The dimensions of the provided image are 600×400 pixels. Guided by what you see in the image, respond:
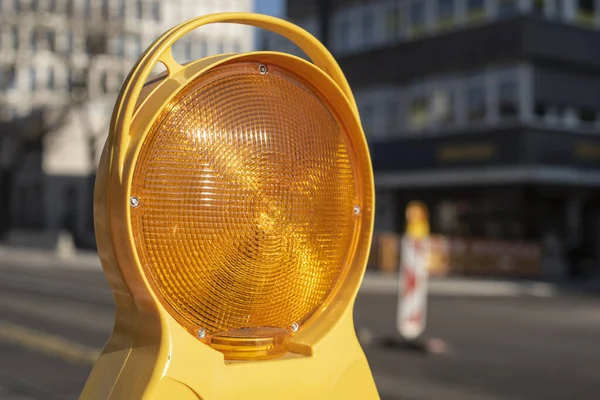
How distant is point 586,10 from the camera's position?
30250 mm

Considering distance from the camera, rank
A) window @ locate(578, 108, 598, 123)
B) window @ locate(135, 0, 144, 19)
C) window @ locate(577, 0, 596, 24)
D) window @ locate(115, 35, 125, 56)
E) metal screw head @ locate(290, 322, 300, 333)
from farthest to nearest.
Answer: window @ locate(135, 0, 144, 19)
window @ locate(115, 35, 125, 56)
window @ locate(578, 108, 598, 123)
window @ locate(577, 0, 596, 24)
metal screw head @ locate(290, 322, 300, 333)

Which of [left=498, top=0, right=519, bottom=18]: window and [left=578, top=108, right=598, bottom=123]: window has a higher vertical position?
[left=498, top=0, right=519, bottom=18]: window

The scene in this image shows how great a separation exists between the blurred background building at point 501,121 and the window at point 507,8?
0.11 ft

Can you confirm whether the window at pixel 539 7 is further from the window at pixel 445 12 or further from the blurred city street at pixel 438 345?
the blurred city street at pixel 438 345

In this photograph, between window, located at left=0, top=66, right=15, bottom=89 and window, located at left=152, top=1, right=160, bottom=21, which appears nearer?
window, located at left=0, top=66, right=15, bottom=89

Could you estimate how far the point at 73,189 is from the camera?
53188 mm

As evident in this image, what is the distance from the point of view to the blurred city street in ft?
26.3

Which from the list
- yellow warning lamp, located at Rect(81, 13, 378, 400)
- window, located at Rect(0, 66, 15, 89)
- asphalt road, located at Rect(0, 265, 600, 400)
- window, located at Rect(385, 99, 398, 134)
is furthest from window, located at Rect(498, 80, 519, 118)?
window, located at Rect(0, 66, 15, 89)

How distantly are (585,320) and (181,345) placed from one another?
14910mm

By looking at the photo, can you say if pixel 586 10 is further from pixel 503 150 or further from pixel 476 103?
pixel 503 150

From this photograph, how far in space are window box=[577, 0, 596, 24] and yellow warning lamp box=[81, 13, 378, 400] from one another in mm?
30618

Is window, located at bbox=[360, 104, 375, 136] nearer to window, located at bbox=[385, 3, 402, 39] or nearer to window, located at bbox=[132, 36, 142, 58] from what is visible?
window, located at bbox=[385, 3, 402, 39]

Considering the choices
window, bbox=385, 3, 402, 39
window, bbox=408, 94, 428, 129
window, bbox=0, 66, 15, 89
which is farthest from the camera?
window, bbox=0, 66, 15, 89

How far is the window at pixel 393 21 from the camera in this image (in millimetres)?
A: 34281
